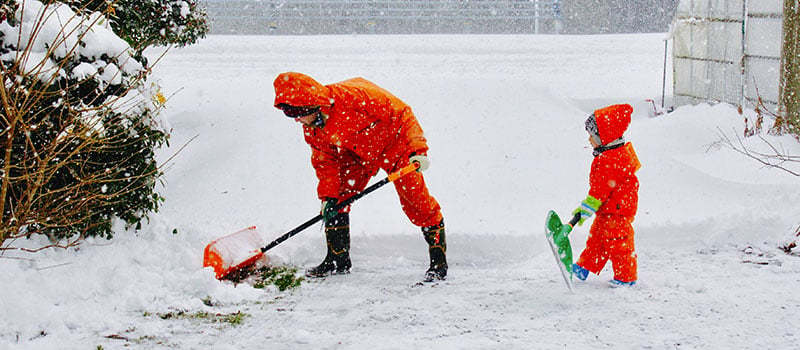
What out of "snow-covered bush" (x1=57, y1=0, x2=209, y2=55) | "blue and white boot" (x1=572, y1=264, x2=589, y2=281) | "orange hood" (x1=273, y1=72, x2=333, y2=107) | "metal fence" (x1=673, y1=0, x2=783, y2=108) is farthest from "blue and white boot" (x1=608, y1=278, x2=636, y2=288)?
A: "metal fence" (x1=673, y1=0, x2=783, y2=108)

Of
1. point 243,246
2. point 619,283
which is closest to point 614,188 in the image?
point 619,283

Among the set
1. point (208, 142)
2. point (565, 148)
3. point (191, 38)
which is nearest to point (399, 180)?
point (565, 148)

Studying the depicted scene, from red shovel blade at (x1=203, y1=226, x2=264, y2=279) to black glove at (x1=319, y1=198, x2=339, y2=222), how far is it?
0.50 metres

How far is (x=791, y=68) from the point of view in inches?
247

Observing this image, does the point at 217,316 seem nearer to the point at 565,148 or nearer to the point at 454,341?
the point at 454,341

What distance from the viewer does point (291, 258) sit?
4805 mm

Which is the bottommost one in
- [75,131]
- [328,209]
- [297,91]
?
[328,209]

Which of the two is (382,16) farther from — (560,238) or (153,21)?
(560,238)

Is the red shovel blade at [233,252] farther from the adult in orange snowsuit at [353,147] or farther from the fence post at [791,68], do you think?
the fence post at [791,68]

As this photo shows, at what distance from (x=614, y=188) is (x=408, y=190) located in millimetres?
1193

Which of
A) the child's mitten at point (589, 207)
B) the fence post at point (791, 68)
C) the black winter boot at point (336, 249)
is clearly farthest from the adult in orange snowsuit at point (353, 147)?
the fence post at point (791, 68)

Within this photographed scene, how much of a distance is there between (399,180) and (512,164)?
89.1 inches

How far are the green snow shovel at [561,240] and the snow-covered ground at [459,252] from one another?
6.1 inches

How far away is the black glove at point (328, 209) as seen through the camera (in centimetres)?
438
